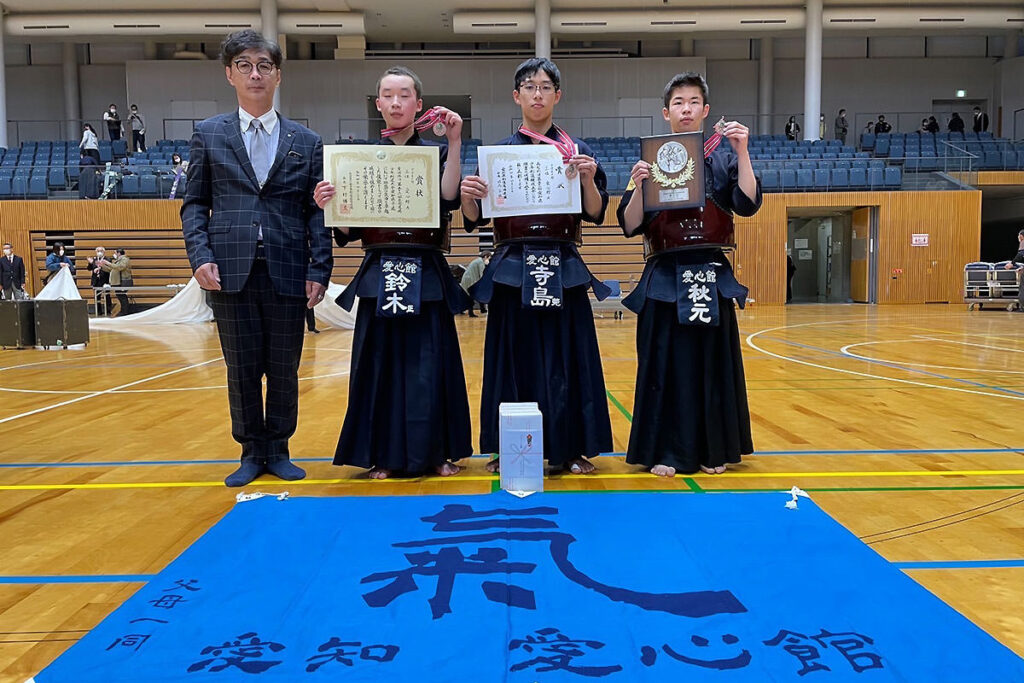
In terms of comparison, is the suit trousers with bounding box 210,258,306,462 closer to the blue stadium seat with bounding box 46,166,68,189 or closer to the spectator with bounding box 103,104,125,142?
the blue stadium seat with bounding box 46,166,68,189

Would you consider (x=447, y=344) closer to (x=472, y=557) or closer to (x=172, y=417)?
(x=472, y=557)

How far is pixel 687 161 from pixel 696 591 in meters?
1.77

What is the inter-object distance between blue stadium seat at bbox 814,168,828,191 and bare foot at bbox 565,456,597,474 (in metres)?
17.4

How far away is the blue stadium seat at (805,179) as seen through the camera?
18344 millimetres

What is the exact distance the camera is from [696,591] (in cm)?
185

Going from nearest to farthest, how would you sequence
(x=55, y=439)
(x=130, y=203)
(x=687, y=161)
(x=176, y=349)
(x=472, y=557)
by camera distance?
1. (x=472, y=557)
2. (x=687, y=161)
3. (x=55, y=439)
4. (x=176, y=349)
5. (x=130, y=203)

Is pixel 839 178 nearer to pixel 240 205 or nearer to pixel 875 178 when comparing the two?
pixel 875 178

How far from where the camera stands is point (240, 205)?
9.70ft

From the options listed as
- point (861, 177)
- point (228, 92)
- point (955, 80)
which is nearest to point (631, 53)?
point (861, 177)

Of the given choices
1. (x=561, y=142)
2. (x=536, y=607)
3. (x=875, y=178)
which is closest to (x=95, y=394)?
(x=561, y=142)

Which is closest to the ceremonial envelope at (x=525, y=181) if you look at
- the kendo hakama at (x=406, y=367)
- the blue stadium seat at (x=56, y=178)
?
the kendo hakama at (x=406, y=367)

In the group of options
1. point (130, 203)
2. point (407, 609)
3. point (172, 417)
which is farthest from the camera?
point (130, 203)

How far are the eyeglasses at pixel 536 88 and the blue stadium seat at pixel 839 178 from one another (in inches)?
690

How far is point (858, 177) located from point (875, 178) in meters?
0.43
